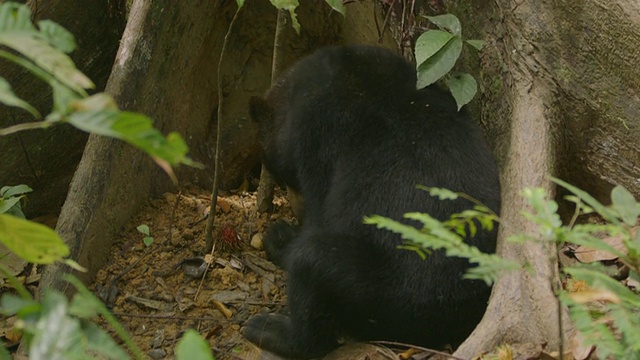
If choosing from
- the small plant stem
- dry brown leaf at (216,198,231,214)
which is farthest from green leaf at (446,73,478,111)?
dry brown leaf at (216,198,231,214)

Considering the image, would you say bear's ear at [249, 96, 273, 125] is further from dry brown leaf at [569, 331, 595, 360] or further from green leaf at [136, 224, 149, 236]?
dry brown leaf at [569, 331, 595, 360]

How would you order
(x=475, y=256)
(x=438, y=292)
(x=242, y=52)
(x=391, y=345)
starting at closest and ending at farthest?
1. (x=475, y=256)
2. (x=438, y=292)
3. (x=391, y=345)
4. (x=242, y=52)

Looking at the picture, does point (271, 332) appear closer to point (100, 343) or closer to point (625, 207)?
point (625, 207)

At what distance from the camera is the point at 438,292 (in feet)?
13.2

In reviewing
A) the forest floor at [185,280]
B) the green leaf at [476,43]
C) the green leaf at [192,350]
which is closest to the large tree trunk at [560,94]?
the green leaf at [476,43]

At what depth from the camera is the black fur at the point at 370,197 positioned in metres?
4.08

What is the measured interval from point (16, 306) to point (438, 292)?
2.40m

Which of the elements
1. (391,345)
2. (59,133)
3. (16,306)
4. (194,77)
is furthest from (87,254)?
(16,306)

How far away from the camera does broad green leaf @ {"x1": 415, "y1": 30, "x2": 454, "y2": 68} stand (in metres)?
4.27

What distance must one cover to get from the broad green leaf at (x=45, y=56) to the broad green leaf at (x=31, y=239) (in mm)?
442

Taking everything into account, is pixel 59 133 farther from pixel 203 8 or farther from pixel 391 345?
pixel 391 345

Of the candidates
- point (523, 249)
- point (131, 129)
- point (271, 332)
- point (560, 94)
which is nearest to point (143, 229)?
point (271, 332)

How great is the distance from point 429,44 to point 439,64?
0.39 ft

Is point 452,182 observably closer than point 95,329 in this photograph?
No
